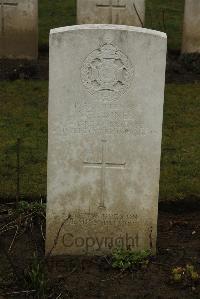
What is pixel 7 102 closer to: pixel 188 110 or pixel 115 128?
pixel 188 110

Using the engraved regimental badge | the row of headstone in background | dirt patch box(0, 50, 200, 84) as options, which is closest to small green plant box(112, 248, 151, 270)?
the engraved regimental badge

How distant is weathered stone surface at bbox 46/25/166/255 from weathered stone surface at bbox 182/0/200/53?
545 cm

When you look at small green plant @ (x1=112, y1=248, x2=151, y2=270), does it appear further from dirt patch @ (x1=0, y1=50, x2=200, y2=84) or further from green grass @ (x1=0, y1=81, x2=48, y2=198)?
dirt patch @ (x1=0, y1=50, x2=200, y2=84)

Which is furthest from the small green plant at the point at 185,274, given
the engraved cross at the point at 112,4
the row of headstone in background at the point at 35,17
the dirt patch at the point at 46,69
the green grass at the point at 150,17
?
the green grass at the point at 150,17

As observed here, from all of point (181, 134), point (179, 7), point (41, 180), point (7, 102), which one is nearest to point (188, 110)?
point (181, 134)

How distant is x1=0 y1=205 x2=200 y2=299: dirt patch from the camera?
471 cm

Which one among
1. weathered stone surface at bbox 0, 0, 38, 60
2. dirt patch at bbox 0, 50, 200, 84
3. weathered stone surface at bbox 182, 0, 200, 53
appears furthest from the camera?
weathered stone surface at bbox 182, 0, 200, 53

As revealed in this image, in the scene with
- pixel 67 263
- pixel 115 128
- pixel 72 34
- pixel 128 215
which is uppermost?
pixel 72 34

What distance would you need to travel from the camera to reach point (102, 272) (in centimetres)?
496

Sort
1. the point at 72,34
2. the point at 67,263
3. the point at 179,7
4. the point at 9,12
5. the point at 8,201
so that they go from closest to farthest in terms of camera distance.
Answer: the point at 72,34
the point at 67,263
the point at 8,201
the point at 9,12
the point at 179,7

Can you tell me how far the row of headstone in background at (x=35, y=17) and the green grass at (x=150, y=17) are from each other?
0.79 m

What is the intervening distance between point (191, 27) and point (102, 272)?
594cm

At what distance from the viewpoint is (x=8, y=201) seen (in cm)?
606

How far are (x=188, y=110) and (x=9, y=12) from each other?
3.09m
